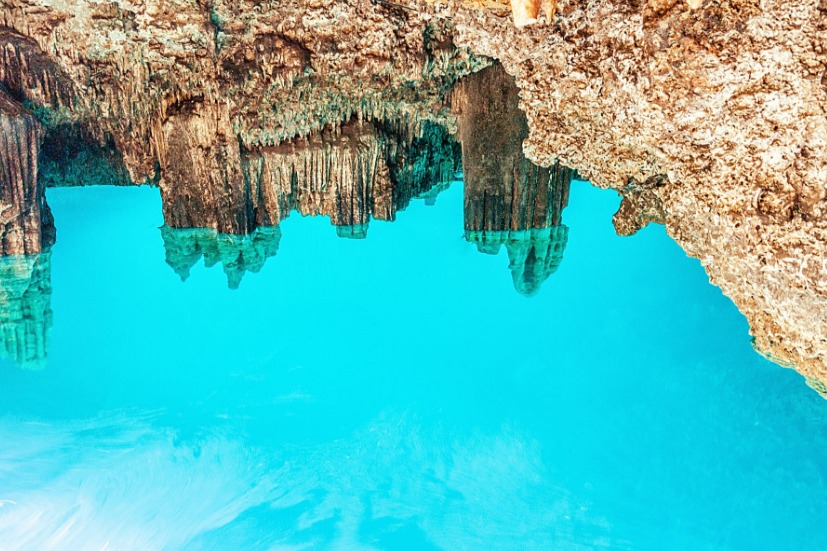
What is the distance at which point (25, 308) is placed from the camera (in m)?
3.36

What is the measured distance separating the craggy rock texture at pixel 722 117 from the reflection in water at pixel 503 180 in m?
0.35

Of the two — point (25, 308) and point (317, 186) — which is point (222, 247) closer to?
point (317, 186)

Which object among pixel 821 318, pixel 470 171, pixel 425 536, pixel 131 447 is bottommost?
pixel 425 536

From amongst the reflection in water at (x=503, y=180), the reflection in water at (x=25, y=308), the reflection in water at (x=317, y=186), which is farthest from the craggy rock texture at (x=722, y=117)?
the reflection in water at (x=25, y=308)

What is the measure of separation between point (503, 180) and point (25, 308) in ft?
7.81

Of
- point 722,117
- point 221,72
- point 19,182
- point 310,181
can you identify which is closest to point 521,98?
point 722,117

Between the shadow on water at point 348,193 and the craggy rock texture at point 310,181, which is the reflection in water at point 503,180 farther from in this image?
the craggy rock texture at point 310,181

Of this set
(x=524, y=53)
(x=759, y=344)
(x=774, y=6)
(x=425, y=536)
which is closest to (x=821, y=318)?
(x=759, y=344)

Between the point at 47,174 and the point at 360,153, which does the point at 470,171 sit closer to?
the point at 360,153

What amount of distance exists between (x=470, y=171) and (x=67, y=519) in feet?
23.8

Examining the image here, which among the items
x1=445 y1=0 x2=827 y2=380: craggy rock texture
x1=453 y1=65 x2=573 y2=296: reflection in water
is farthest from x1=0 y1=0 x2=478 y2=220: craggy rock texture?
x1=445 y1=0 x2=827 y2=380: craggy rock texture

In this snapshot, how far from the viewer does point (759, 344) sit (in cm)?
247

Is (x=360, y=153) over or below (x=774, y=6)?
below

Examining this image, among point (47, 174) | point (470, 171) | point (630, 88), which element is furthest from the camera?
point (47, 174)
